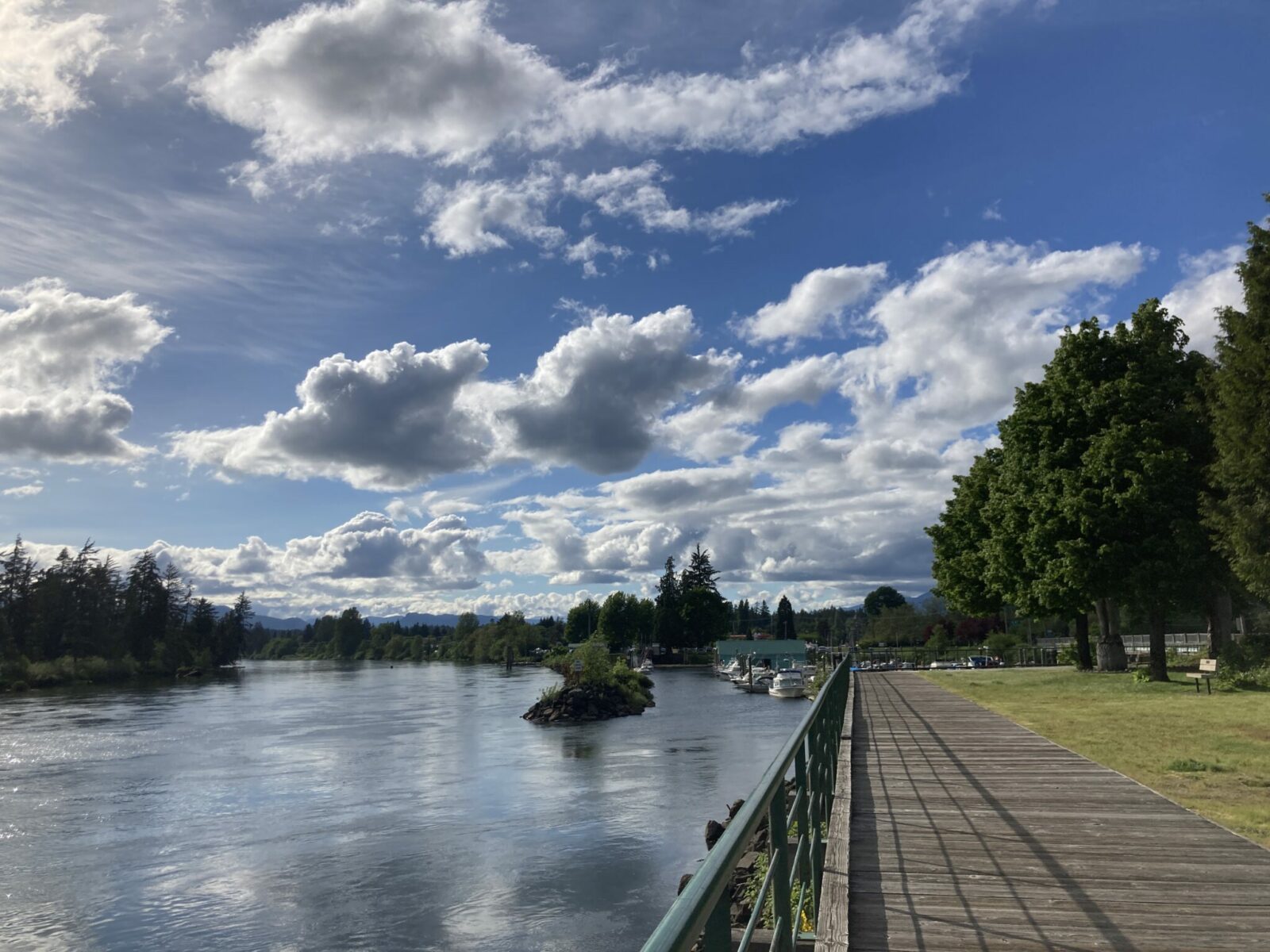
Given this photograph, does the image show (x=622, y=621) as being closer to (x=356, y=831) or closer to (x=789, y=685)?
(x=789, y=685)

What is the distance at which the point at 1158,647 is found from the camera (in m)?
29.0

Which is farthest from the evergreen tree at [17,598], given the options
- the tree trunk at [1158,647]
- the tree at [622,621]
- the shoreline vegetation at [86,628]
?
the tree trunk at [1158,647]

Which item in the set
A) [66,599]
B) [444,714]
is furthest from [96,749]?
[66,599]

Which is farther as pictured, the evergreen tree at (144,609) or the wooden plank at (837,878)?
the evergreen tree at (144,609)

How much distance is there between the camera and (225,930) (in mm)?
17391

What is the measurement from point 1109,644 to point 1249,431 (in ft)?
44.2

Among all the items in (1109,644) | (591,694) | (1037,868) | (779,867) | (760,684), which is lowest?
(760,684)

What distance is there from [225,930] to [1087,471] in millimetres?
26429

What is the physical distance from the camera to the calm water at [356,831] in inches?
688

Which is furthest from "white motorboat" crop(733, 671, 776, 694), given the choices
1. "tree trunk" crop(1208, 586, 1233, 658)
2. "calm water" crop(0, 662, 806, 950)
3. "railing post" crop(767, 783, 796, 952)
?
"railing post" crop(767, 783, 796, 952)

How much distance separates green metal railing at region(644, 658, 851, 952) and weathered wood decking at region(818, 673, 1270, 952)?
46cm

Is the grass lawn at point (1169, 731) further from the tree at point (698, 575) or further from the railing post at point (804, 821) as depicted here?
the tree at point (698, 575)

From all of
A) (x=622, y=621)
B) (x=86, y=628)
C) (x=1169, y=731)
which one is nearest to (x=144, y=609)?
(x=86, y=628)

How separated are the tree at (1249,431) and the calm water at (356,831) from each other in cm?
1558
